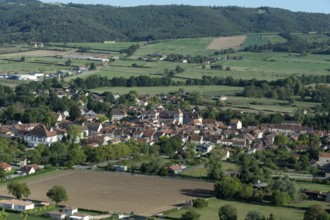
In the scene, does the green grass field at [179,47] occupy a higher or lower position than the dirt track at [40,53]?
higher

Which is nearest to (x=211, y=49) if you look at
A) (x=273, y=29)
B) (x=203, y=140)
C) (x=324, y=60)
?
→ (x=324, y=60)

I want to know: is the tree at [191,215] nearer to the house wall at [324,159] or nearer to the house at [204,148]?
the house wall at [324,159]

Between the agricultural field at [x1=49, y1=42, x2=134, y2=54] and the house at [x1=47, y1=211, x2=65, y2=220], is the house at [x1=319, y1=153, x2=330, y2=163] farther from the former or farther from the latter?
the agricultural field at [x1=49, y1=42, x2=134, y2=54]

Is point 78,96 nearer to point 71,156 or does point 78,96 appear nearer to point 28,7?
point 71,156

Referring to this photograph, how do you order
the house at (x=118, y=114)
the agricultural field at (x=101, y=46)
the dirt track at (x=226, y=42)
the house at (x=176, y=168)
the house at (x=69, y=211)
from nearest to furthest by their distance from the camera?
the house at (x=69, y=211)
the house at (x=176, y=168)
the house at (x=118, y=114)
the agricultural field at (x=101, y=46)
the dirt track at (x=226, y=42)

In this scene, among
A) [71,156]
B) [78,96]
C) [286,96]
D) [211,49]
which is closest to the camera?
[71,156]

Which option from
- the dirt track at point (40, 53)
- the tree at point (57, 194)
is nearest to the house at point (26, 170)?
the tree at point (57, 194)
